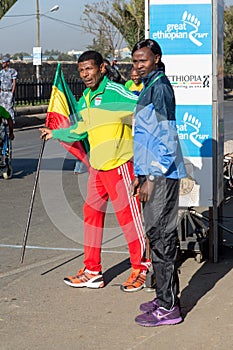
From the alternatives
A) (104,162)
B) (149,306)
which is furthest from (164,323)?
(104,162)

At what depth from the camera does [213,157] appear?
7270 mm

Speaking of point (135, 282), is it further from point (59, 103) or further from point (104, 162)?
point (59, 103)

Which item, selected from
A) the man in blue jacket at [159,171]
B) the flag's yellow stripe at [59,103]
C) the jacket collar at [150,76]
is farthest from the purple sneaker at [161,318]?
the flag's yellow stripe at [59,103]

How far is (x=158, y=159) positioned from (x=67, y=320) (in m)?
1.39

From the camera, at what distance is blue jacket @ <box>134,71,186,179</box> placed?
564 centimetres

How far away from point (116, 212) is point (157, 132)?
4.29 feet

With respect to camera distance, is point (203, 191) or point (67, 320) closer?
point (67, 320)

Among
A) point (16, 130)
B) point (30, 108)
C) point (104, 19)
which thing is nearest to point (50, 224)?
point (16, 130)

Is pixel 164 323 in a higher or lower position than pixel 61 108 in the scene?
lower

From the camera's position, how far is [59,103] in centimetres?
757

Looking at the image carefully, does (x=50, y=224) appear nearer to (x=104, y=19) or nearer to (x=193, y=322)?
(x=193, y=322)

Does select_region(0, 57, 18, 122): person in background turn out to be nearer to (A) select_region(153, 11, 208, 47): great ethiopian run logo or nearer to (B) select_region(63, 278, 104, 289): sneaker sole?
(A) select_region(153, 11, 208, 47): great ethiopian run logo

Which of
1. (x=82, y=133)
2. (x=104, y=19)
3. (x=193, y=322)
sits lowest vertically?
(x=193, y=322)

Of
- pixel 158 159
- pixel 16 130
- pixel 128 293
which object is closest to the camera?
pixel 158 159
